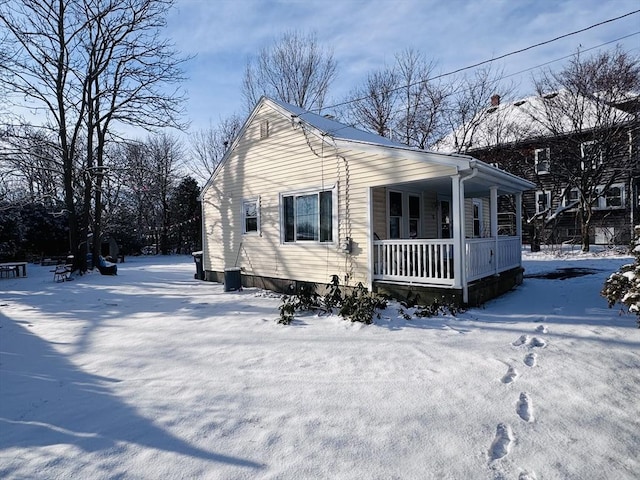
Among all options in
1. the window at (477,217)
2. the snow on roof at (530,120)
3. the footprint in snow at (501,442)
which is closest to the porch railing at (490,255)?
the window at (477,217)

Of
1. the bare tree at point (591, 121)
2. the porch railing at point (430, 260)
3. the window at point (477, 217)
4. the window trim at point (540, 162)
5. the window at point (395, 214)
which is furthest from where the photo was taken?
the window trim at point (540, 162)

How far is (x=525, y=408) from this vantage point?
11.0 feet

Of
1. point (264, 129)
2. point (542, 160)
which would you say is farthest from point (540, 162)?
point (264, 129)

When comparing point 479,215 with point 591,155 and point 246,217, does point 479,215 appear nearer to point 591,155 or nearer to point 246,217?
point 246,217

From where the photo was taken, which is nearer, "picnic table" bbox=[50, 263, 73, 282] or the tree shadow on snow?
the tree shadow on snow

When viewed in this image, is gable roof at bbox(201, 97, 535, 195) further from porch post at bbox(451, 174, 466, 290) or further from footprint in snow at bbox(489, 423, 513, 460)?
footprint in snow at bbox(489, 423, 513, 460)

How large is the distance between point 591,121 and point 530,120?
3503 mm

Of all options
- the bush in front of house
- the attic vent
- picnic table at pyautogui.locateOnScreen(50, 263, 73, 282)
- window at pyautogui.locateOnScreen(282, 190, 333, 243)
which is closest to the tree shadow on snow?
the bush in front of house

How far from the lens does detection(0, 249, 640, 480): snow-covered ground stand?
8.77ft

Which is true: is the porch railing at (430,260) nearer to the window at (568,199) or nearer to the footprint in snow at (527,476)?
the footprint in snow at (527,476)

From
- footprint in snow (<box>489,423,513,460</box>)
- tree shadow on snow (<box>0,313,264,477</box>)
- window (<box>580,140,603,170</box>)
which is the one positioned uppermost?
window (<box>580,140,603,170</box>)

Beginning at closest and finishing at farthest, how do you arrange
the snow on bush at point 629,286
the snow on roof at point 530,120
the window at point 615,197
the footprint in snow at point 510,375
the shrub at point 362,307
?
1. the footprint in snow at point 510,375
2. the snow on bush at point 629,286
3. the shrub at point 362,307
4. the snow on roof at point 530,120
5. the window at point 615,197

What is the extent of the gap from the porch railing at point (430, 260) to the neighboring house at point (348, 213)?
2 cm

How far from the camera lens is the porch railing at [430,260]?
7426 millimetres
